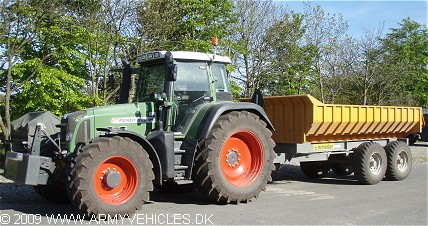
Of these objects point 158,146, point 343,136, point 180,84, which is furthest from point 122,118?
point 343,136

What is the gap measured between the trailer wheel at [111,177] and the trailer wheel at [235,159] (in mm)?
996

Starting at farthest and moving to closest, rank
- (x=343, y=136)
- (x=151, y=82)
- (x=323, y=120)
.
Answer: (x=343, y=136) < (x=323, y=120) < (x=151, y=82)

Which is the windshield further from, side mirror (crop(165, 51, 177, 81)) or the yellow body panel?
the yellow body panel

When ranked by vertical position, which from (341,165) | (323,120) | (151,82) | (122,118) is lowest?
(341,165)

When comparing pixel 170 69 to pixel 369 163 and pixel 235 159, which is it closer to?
pixel 235 159

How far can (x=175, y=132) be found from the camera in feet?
24.8

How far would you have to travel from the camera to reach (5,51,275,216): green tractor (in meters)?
6.41

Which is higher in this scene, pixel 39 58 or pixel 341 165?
pixel 39 58

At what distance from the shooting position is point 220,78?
8344 millimetres

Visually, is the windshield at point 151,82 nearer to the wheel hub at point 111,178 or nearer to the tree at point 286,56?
the wheel hub at point 111,178

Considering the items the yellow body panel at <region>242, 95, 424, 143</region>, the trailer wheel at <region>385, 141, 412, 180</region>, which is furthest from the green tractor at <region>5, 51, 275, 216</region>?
the trailer wheel at <region>385, 141, 412, 180</region>

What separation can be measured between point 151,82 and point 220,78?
1.22 m

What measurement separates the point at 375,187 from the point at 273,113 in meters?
2.64

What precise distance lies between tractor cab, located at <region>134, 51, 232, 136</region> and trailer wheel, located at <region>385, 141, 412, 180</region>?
4.67 m
